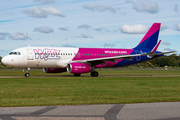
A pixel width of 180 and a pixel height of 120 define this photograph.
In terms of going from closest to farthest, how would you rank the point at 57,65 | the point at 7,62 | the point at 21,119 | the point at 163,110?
the point at 21,119
the point at 163,110
the point at 7,62
the point at 57,65

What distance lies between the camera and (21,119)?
760cm

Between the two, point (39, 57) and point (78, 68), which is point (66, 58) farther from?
point (39, 57)

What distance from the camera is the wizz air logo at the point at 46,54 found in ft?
109

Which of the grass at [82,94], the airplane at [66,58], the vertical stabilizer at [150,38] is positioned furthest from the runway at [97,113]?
the vertical stabilizer at [150,38]

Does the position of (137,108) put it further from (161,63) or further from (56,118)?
(161,63)

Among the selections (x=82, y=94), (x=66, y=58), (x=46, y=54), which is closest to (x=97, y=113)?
(x=82, y=94)

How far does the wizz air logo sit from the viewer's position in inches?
1304

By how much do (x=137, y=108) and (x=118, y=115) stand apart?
1495 millimetres

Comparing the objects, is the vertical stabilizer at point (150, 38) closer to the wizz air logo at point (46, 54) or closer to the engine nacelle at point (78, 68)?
the engine nacelle at point (78, 68)

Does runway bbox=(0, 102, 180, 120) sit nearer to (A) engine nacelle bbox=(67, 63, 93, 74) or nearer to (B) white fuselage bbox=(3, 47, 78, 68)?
(A) engine nacelle bbox=(67, 63, 93, 74)

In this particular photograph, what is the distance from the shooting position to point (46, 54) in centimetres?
3341

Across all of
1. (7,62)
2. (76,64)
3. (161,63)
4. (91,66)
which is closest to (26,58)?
(7,62)

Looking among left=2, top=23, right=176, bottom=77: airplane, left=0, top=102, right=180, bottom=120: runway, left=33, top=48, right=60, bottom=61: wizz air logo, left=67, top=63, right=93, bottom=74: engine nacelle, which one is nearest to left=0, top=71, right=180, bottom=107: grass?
left=0, top=102, right=180, bottom=120: runway

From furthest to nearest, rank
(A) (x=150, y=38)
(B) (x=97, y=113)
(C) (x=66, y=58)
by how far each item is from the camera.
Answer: (A) (x=150, y=38), (C) (x=66, y=58), (B) (x=97, y=113)
